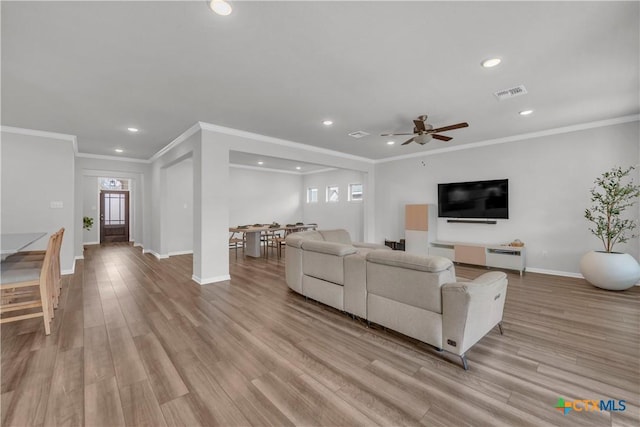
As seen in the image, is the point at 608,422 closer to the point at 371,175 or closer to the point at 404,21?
the point at 404,21

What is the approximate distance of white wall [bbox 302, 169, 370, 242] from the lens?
8750 millimetres

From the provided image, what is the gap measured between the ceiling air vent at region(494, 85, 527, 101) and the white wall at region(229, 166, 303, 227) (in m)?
7.32

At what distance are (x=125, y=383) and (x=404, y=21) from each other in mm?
3368

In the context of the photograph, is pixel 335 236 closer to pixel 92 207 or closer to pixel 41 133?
pixel 41 133

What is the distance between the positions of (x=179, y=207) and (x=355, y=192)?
527cm

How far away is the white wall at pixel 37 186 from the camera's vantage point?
4.68m

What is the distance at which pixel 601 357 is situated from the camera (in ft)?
7.38

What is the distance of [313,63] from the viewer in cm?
265

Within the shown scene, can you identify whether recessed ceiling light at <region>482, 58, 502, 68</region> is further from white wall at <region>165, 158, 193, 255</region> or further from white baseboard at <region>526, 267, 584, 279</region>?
white wall at <region>165, 158, 193, 255</region>

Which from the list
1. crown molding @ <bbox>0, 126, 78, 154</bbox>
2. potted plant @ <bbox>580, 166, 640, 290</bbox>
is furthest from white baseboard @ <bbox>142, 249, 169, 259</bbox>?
potted plant @ <bbox>580, 166, 640, 290</bbox>

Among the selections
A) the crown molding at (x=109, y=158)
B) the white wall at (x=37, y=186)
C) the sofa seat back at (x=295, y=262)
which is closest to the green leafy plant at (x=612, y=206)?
the sofa seat back at (x=295, y=262)

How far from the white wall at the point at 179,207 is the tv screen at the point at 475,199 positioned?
646cm

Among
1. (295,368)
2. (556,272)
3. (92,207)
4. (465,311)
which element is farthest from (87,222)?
(556,272)

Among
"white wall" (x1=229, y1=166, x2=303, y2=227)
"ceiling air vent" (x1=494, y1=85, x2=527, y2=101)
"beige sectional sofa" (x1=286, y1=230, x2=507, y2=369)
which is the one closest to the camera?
"beige sectional sofa" (x1=286, y1=230, x2=507, y2=369)
